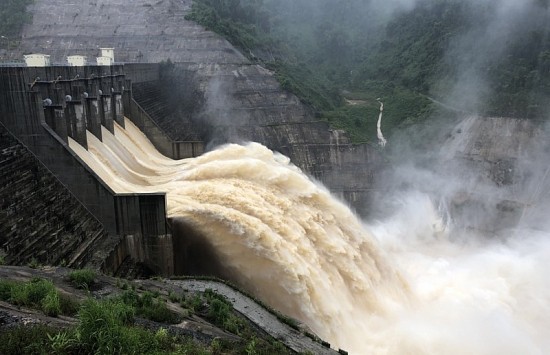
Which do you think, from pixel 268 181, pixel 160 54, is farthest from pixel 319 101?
pixel 268 181

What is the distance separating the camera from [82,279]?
10.9 meters

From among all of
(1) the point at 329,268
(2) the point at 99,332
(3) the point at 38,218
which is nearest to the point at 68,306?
(2) the point at 99,332

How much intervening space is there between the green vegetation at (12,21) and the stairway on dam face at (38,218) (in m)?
33.8

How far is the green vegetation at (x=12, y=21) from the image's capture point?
1762 inches

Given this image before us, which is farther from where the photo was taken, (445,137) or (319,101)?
(319,101)

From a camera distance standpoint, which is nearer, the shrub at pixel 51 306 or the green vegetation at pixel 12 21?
the shrub at pixel 51 306

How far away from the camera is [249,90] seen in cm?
3762

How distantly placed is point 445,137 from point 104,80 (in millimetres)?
27735

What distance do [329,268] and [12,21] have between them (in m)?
42.5

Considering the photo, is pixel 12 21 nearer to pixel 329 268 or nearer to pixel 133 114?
pixel 133 114

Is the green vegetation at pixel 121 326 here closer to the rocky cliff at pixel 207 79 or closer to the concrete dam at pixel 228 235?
the concrete dam at pixel 228 235

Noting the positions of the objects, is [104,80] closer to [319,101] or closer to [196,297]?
[196,297]

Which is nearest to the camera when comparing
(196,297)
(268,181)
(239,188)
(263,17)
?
(196,297)

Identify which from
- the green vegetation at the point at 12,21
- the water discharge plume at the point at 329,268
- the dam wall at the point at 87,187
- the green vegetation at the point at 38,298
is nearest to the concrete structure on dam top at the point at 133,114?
the dam wall at the point at 87,187
